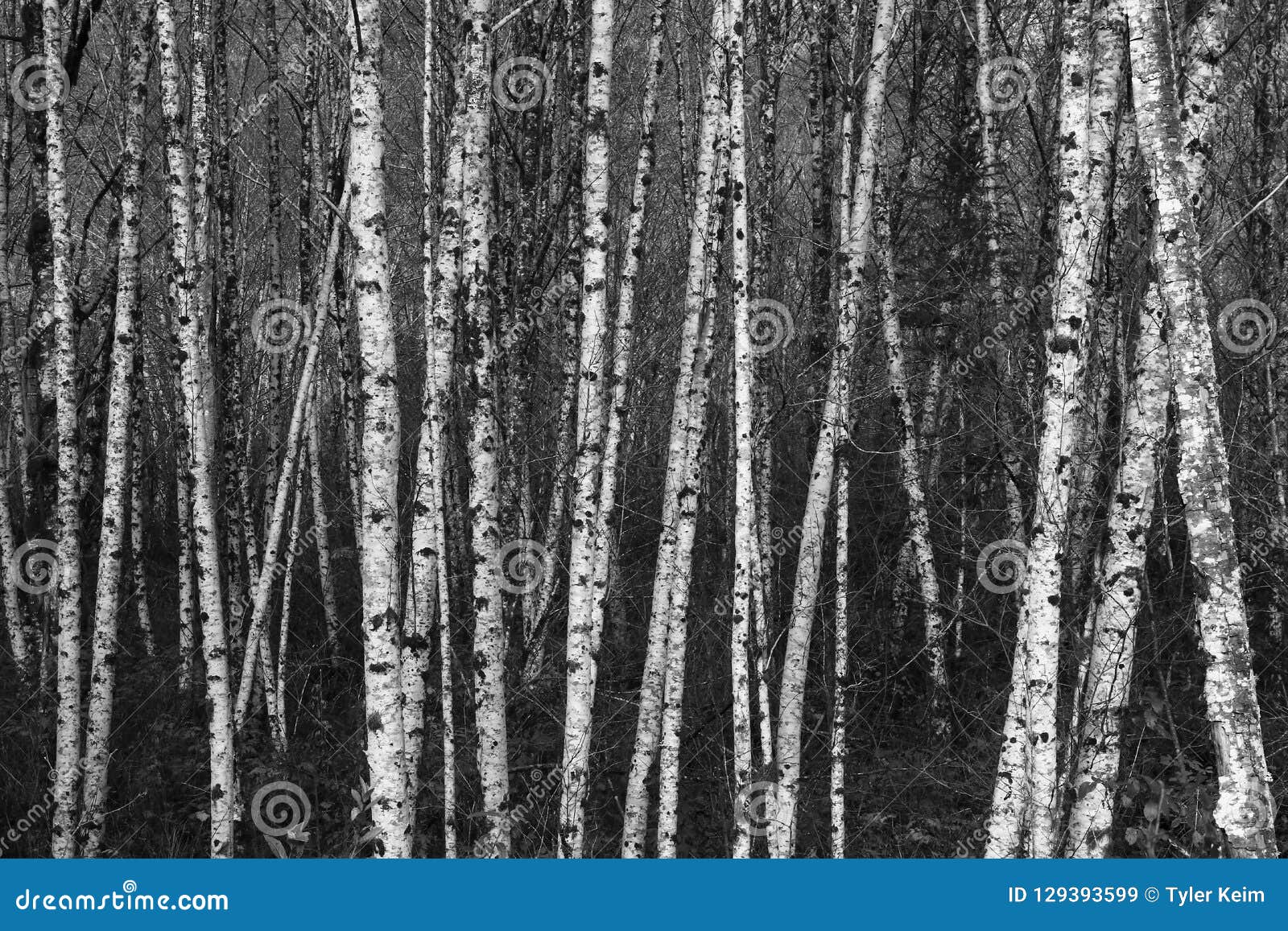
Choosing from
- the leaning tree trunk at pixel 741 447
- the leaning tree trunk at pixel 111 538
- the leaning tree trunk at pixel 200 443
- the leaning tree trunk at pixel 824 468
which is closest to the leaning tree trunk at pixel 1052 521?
the leaning tree trunk at pixel 741 447

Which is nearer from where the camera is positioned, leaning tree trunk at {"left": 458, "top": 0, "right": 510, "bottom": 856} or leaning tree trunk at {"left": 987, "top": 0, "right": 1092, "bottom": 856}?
leaning tree trunk at {"left": 987, "top": 0, "right": 1092, "bottom": 856}

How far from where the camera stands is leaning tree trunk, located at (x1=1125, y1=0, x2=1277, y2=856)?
15.6 feet

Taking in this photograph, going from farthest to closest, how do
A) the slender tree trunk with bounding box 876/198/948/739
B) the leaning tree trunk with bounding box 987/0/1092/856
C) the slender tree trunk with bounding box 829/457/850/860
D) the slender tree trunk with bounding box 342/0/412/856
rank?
the slender tree trunk with bounding box 876/198/948/739 → the slender tree trunk with bounding box 829/457/850/860 → the leaning tree trunk with bounding box 987/0/1092/856 → the slender tree trunk with bounding box 342/0/412/856

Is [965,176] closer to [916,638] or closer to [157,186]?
[916,638]

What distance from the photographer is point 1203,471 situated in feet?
16.2

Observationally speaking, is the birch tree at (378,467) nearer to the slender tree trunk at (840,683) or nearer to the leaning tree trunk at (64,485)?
the leaning tree trunk at (64,485)

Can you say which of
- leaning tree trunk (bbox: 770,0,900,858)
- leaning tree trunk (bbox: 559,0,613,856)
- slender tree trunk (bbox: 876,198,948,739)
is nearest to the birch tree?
leaning tree trunk (bbox: 559,0,613,856)

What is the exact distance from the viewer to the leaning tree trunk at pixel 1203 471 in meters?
4.75

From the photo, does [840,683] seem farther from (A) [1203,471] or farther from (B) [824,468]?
(A) [1203,471]

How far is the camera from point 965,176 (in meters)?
11.8

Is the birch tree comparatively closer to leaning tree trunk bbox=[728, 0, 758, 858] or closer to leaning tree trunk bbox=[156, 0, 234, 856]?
leaning tree trunk bbox=[156, 0, 234, 856]

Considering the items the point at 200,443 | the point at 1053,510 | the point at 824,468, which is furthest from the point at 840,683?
the point at 200,443

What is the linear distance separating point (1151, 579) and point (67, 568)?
1018cm

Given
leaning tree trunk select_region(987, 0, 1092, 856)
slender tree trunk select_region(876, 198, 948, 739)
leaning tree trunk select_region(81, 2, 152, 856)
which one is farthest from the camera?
slender tree trunk select_region(876, 198, 948, 739)
